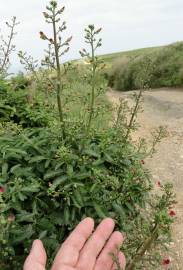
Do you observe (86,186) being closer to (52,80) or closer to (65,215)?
(65,215)

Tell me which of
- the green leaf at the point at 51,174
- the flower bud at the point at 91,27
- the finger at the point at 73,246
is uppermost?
the flower bud at the point at 91,27

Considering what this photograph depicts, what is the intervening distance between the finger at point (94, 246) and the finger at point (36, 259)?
0.36 metres

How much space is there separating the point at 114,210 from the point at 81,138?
0.69 metres

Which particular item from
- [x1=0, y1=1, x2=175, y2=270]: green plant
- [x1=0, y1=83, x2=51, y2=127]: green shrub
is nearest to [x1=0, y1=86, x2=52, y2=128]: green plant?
[x1=0, y1=83, x2=51, y2=127]: green shrub

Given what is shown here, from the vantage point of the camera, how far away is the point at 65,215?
3.32 metres

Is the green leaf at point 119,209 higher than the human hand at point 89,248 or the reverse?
the reverse

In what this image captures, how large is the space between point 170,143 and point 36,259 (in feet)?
21.2

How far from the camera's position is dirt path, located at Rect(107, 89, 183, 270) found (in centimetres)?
511

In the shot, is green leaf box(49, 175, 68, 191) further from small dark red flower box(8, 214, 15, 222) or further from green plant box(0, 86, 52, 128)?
green plant box(0, 86, 52, 128)

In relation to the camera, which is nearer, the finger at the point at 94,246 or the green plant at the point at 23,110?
the finger at the point at 94,246

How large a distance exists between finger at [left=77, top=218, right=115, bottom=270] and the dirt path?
6.04 feet

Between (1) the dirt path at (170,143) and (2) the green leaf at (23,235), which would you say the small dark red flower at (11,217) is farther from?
(1) the dirt path at (170,143)

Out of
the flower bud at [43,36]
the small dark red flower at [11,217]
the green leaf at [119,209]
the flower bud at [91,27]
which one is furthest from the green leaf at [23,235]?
the flower bud at [91,27]

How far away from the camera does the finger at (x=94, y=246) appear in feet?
8.88
